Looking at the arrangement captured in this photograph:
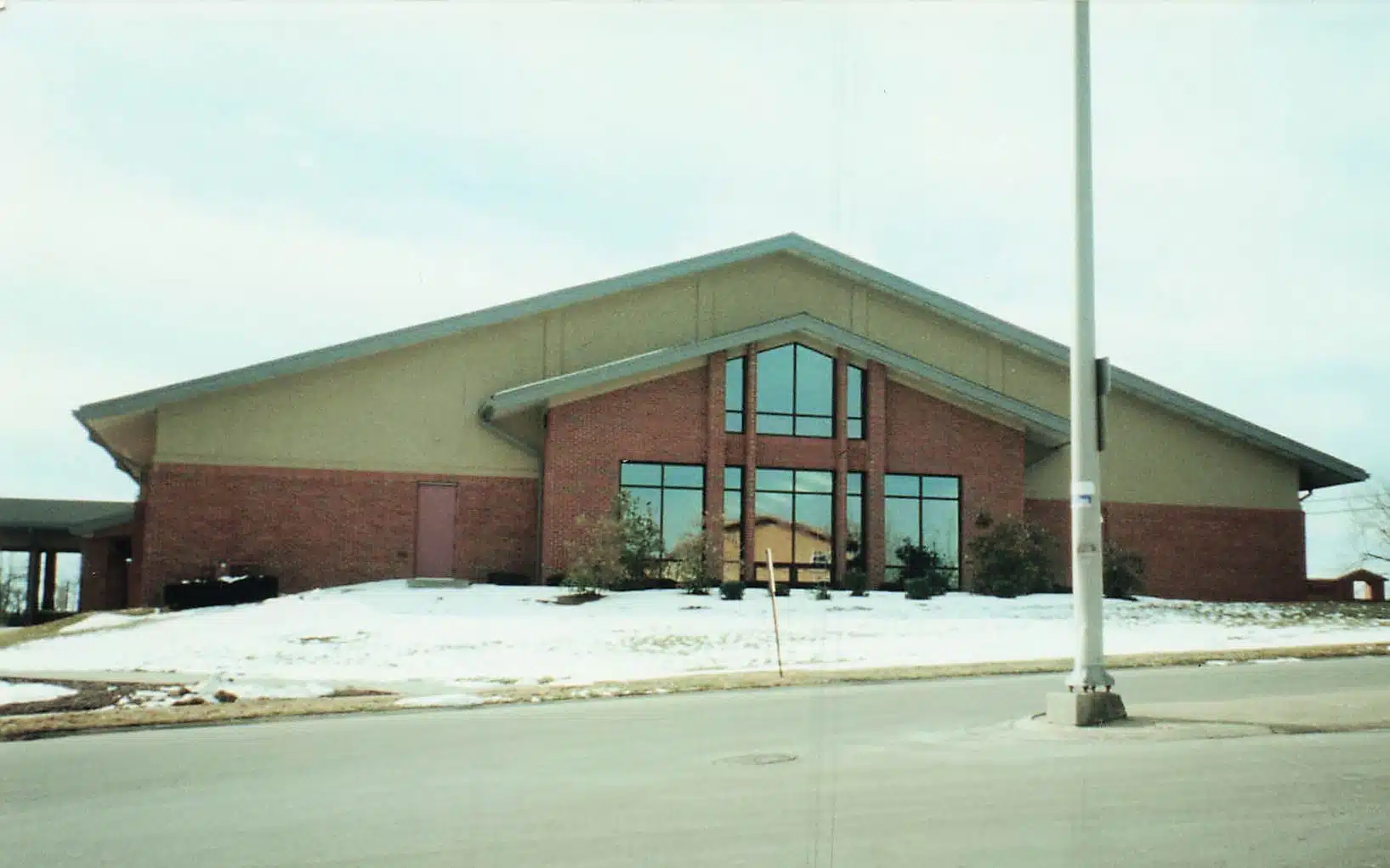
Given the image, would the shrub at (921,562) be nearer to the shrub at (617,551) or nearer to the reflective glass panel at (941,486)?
the reflective glass panel at (941,486)

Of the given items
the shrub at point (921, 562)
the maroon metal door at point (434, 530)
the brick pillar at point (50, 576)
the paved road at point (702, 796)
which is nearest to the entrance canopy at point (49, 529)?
the brick pillar at point (50, 576)

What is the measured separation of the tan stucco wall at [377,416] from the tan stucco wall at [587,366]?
3 cm

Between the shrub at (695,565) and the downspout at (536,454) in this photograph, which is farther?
the downspout at (536,454)

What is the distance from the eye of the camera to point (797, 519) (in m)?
32.2

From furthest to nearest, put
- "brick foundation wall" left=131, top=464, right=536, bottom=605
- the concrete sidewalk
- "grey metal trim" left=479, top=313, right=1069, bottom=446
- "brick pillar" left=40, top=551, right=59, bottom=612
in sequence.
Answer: "brick pillar" left=40, top=551, right=59, bottom=612 < "brick foundation wall" left=131, top=464, right=536, bottom=605 < "grey metal trim" left=479, top=313, right=1069, bottom=446 < the concrete sidewalk

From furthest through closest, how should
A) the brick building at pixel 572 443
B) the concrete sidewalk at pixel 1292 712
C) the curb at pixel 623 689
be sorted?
the brick building at pixel 572 443, the curb at pixel 623 689, the concrete sidewalk at pixel 1292 712

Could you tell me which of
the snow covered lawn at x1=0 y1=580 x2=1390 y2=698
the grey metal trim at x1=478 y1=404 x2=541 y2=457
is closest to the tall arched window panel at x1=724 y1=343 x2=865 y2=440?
the snow covered lawn at x1=0 y1=580 x2=1390 y2=698

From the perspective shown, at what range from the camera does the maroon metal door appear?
31.9 m

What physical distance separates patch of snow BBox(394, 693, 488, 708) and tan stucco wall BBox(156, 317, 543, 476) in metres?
16.5

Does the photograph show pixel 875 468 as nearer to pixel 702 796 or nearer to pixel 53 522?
pixel 702 796

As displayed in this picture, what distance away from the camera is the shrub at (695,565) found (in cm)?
2897

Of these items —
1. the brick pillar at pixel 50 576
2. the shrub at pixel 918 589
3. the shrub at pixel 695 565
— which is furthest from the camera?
the brick pillar at pixel 50 576

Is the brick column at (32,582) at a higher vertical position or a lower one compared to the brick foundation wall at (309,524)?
lower

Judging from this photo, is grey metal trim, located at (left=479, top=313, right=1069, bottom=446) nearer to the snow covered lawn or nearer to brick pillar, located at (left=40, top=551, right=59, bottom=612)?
the snow covered lawn
